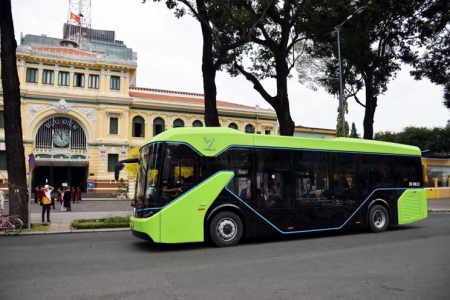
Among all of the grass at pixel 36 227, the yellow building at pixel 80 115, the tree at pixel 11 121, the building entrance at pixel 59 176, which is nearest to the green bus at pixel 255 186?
the tree at pixel 11 121

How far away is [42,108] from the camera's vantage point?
41750 millimetres

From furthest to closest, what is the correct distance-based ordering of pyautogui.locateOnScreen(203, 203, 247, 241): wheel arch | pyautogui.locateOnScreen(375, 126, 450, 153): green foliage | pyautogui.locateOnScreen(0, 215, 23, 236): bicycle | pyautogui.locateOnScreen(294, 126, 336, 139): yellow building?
pyautogui.locateOnScreen(375, 126, 450, 153): green foliage → pyautogui.locateOnScreen(294, 126, 336, 139): yellow building → pyautogui.locateOnScreen(0, 215, 23, 236): bicycle → pyautogui.locateOnScreen(203, 203, 247, 241): wheel arch

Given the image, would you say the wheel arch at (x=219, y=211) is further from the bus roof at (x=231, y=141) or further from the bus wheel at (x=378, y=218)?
the bus wheel at (x=378, y=218)

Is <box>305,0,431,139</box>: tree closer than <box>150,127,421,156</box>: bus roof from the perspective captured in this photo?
No

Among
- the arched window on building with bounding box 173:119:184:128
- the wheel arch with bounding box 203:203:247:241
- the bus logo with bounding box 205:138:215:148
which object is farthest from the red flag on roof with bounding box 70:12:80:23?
the wheel arch with bounding box 203:203:247:241

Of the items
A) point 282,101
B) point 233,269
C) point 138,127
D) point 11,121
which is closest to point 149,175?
point 233,269

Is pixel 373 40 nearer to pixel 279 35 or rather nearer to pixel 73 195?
pixel 279 35

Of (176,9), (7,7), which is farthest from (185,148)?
(7,7)

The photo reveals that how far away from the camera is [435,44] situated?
2341 cm

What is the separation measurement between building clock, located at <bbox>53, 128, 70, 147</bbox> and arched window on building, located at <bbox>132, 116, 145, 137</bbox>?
7.37 metres

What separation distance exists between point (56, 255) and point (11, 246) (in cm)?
242

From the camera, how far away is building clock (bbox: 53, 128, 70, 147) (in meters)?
42.5

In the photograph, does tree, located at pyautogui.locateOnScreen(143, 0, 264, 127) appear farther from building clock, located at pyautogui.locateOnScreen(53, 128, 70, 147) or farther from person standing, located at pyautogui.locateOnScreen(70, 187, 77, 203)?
building clock, located at pyautogui.locateOnScreen(53, 128, 70, 147)

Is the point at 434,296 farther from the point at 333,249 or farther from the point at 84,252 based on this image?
the point at 84,252
